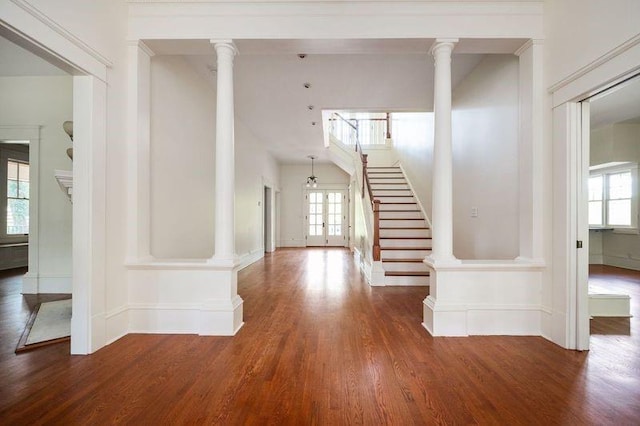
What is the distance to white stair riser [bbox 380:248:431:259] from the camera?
5293 millimetres

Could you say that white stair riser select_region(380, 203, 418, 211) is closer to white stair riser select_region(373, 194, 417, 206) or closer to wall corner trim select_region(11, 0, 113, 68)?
white stair riser select_region(373, 194, 417, 206)

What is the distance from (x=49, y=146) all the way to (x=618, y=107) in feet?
30.2

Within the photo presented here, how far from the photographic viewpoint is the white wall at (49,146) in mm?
4551

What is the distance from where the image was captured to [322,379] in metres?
2.05

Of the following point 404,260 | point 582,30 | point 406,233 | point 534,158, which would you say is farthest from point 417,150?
point 582,30

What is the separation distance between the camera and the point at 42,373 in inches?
84.5

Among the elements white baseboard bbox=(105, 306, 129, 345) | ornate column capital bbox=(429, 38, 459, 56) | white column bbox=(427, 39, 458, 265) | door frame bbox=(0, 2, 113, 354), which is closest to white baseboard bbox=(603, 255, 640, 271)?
white column bbox=(427, 39, 458, 265)

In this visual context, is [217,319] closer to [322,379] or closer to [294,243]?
[322,379]

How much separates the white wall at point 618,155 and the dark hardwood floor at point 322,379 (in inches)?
215

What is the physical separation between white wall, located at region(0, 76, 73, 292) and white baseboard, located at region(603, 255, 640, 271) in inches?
418

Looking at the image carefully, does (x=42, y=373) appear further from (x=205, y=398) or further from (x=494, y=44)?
(x=494, y=44)

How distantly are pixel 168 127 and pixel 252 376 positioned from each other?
2.95 meters

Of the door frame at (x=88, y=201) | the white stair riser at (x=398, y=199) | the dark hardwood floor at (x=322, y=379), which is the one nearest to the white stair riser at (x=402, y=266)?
the dark hardwood floor at (x=322, y=379)

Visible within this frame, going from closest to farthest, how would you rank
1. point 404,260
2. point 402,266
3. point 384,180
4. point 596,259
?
point 402,266 → point 404,260 → point 596,259 → point 384,180
